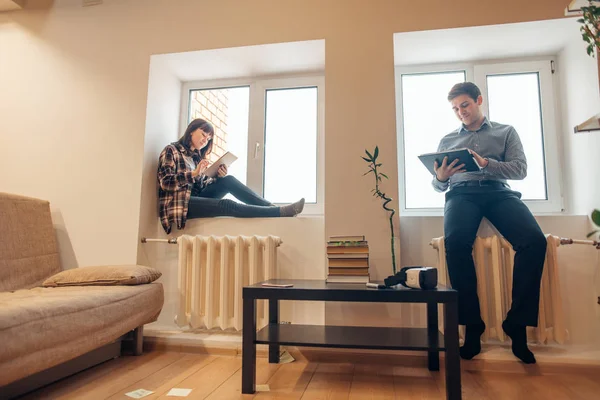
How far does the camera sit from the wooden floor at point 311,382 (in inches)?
57.3

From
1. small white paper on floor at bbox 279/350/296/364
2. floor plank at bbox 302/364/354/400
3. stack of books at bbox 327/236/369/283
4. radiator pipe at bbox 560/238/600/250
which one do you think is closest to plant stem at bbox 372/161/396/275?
stack of books at bbox 327/236/369/283

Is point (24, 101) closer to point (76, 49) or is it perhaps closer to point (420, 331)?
A: point (76, 49)

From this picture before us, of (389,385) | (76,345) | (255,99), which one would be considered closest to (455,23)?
(255,99)

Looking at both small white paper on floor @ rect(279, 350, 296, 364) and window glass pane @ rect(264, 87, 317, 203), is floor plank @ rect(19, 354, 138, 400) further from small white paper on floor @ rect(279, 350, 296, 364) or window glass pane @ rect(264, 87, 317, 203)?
window glass pane @ rect(264, 87, 317, 203)

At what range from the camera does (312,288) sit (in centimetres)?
149

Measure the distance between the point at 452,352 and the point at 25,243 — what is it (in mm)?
2079

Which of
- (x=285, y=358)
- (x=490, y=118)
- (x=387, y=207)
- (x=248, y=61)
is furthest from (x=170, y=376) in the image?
(x=490, y=118)

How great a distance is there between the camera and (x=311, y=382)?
160 cm

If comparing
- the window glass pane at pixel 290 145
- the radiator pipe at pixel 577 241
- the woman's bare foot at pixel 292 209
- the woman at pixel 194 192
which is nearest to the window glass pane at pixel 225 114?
the window glass pane at pixel 290 145

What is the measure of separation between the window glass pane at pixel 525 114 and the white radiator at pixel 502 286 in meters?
0.59

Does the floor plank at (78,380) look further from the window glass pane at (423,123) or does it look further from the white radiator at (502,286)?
the window glass pane at (423,123)

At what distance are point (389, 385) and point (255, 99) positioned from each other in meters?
1.92

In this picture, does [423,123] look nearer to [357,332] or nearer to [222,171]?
[222,171]

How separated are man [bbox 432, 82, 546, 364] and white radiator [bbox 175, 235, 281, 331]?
918mm
